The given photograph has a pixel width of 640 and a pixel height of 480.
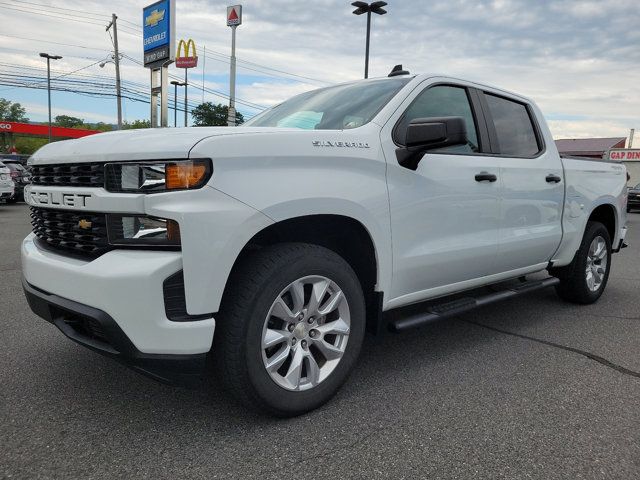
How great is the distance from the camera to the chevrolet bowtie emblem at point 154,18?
19.2 metres

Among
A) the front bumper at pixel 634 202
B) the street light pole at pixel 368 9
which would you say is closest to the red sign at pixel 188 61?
the street light pole at pixel 368 9

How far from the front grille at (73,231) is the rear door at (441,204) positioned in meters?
1.48

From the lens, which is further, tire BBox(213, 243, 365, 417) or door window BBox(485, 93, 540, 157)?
door window BBox(485, 93, 540, 157)

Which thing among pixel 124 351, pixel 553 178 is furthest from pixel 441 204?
pixel 124 351

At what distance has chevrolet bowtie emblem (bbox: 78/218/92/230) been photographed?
2.31 m

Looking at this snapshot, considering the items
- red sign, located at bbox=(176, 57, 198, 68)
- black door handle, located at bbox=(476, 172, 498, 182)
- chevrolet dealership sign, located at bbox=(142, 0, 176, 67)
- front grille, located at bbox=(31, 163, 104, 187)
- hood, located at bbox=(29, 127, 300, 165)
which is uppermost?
red sign, located at bbox=(176, 57, 198, 68)

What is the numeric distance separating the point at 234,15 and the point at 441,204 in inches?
697

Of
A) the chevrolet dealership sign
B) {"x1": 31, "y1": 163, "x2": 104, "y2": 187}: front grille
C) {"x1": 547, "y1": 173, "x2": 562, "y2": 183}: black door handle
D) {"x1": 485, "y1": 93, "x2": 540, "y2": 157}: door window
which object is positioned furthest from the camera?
the chevrolet dealership sign

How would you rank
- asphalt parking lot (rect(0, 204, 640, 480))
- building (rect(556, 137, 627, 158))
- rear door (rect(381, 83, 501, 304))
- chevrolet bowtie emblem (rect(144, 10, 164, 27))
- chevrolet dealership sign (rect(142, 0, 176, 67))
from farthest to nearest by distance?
1. building (rect(556, 137, 627, 158))
2. chevrolet bowtie emblem (rect(144, 10, 164, 27))
3. chevrolet dealership sign (rect(142, 0, 176, 67))
4. rear door (rect(381, 83, 501, 304))
5. asphalt parking lot (rect(0, 204, 640, 480))

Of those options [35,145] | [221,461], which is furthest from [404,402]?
[35,145]

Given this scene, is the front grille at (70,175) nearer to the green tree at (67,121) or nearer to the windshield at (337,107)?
the windshield at (337,107)

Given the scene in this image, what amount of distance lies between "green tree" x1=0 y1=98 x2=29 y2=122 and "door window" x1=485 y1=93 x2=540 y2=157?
10313cm

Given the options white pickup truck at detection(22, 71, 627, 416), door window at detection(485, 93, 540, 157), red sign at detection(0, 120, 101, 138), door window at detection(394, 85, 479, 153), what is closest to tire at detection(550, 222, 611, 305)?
door window at detection(485, 93, 540, 157)

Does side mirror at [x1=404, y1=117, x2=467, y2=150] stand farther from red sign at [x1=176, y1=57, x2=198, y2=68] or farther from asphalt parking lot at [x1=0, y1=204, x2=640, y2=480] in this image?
red sign at [x1=176, y1=57, x2=198, y2=68]
